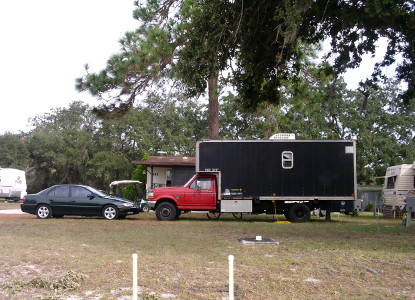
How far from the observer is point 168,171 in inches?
1025

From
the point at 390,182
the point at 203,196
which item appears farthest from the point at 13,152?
the point at 390,182

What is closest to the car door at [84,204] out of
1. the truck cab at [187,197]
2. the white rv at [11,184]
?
the truck cab at [187,197]

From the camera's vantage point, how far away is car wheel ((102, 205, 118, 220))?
17.5 meters

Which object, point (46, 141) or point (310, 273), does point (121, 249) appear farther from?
point (46, 141)

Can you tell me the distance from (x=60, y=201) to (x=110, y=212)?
1880 millimetres

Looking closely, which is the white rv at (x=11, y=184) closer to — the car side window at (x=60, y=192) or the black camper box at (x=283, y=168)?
the car side window at (x=60, y=192)

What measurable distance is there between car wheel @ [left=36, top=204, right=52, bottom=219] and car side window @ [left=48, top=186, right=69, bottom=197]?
0.51m

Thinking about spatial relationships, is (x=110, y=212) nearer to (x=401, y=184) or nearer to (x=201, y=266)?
(x=201, y=266)

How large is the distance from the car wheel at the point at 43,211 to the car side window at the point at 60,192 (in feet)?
1.66

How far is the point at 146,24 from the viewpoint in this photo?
62.7 ft

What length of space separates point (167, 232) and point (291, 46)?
243 inches

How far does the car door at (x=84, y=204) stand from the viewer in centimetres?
1730

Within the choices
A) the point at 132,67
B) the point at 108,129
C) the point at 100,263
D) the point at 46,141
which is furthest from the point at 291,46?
the point at 46,141

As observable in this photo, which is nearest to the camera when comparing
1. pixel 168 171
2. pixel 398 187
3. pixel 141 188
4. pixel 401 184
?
pixel 401 184
